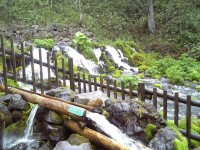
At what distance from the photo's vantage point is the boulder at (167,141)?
477cm

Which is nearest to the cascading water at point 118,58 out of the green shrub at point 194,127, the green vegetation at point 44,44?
the green vegetation at point 44,44

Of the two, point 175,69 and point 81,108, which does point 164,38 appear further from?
point 81,108

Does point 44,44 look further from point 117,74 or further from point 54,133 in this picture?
point 54,133

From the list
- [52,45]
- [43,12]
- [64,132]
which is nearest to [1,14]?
[43,12]

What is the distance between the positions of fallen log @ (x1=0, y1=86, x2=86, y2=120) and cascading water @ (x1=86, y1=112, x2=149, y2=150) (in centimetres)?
Result: 17

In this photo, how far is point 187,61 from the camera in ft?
54.6

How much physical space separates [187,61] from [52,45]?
Result: 774cm

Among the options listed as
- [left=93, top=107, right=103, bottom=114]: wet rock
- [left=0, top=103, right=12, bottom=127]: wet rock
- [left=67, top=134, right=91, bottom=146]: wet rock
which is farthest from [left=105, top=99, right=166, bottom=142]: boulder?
[left=0, top=103, right=12, bottom=127]: wet rock

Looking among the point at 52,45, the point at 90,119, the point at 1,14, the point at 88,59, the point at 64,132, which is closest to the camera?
the point at 90,119

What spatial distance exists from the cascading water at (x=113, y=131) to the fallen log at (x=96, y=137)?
14cm

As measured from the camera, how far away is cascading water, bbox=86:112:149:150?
4834 millimetres

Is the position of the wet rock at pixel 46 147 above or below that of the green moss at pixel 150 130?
below

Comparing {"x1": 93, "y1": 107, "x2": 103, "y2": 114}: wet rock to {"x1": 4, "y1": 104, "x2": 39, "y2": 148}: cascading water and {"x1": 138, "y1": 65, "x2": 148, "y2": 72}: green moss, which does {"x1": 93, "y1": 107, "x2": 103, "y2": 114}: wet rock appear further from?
{"x1": 138, "y1": 65, "x2": 148, "y2": 72}: green moss

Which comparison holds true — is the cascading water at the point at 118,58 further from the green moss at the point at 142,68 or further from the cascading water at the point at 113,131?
the cascading water at the point at 113,131
